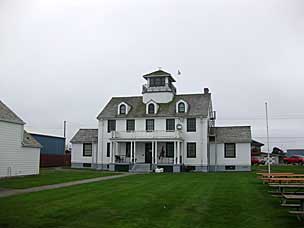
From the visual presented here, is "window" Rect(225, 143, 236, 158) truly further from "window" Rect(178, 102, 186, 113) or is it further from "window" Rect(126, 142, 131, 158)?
"window" Rect(126, 142, 131, 158)

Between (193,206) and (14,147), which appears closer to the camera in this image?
(193,206)

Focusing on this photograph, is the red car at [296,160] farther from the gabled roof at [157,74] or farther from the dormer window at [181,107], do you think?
the gabled roof at [157,74]

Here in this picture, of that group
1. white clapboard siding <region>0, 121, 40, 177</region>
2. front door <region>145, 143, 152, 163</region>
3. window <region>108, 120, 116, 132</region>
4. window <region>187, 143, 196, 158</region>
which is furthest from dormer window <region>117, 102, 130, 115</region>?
white clapboard siding <region>0, 121, 40, 177</region>

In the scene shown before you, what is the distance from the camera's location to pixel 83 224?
31.2 feet

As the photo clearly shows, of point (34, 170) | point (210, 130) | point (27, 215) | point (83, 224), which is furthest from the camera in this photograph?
point (210, 130)

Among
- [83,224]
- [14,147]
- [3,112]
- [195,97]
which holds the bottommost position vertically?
[83,224]

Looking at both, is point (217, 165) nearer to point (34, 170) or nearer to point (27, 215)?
point (34, 170)

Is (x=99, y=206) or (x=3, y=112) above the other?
(x=3, y=112)

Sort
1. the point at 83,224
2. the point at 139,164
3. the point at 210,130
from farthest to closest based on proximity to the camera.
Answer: the point at 210,130
the point at 139,164
the point at 83,224

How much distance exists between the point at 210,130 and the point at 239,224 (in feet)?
108

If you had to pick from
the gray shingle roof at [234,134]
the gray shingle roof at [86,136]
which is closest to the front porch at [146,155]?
the gray shingle roof at [86,136]

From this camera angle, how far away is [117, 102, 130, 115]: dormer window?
42.4 metres

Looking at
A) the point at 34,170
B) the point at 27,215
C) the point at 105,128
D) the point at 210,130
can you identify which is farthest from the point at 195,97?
the point at 27,215

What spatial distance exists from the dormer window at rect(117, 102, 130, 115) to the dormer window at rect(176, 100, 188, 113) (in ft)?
18.7
